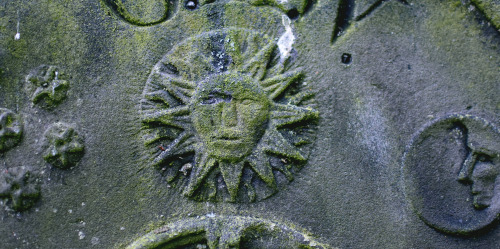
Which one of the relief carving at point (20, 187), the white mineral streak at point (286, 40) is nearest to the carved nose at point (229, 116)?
the white mineral streak at point (286, 40)

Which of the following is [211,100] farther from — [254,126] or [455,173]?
[455,173]

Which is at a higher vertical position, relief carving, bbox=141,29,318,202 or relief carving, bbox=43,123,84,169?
relief carving, bbox=141,29,318,202

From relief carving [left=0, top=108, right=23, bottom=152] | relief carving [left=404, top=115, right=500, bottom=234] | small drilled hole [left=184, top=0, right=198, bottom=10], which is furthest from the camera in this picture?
small drilled hole [left=184, top=0, right=198, bottom=10]

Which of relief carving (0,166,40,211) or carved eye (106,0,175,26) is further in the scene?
carved eye (106,0,175,26)

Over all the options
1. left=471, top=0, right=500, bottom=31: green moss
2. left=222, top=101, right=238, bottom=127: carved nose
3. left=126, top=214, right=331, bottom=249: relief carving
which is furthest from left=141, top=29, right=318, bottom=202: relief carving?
left=471, top=0, right=500, bottom=31: green moss

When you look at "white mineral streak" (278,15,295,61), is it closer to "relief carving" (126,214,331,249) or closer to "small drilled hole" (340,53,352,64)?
"small drilled hole" (340,53,352,64)

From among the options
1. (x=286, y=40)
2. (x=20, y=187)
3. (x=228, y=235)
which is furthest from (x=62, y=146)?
(x=286, y=40)

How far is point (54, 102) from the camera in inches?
74.7

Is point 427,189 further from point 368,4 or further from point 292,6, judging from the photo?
point 292,6

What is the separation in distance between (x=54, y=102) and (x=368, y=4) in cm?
142

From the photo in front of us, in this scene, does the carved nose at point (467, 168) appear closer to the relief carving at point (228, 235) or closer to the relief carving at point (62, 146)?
the relief carving at point (228, 235)

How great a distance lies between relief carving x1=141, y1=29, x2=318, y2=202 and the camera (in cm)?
183

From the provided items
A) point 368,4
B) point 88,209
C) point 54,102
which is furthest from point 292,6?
point 88,209

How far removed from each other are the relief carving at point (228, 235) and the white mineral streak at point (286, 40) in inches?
28.4
